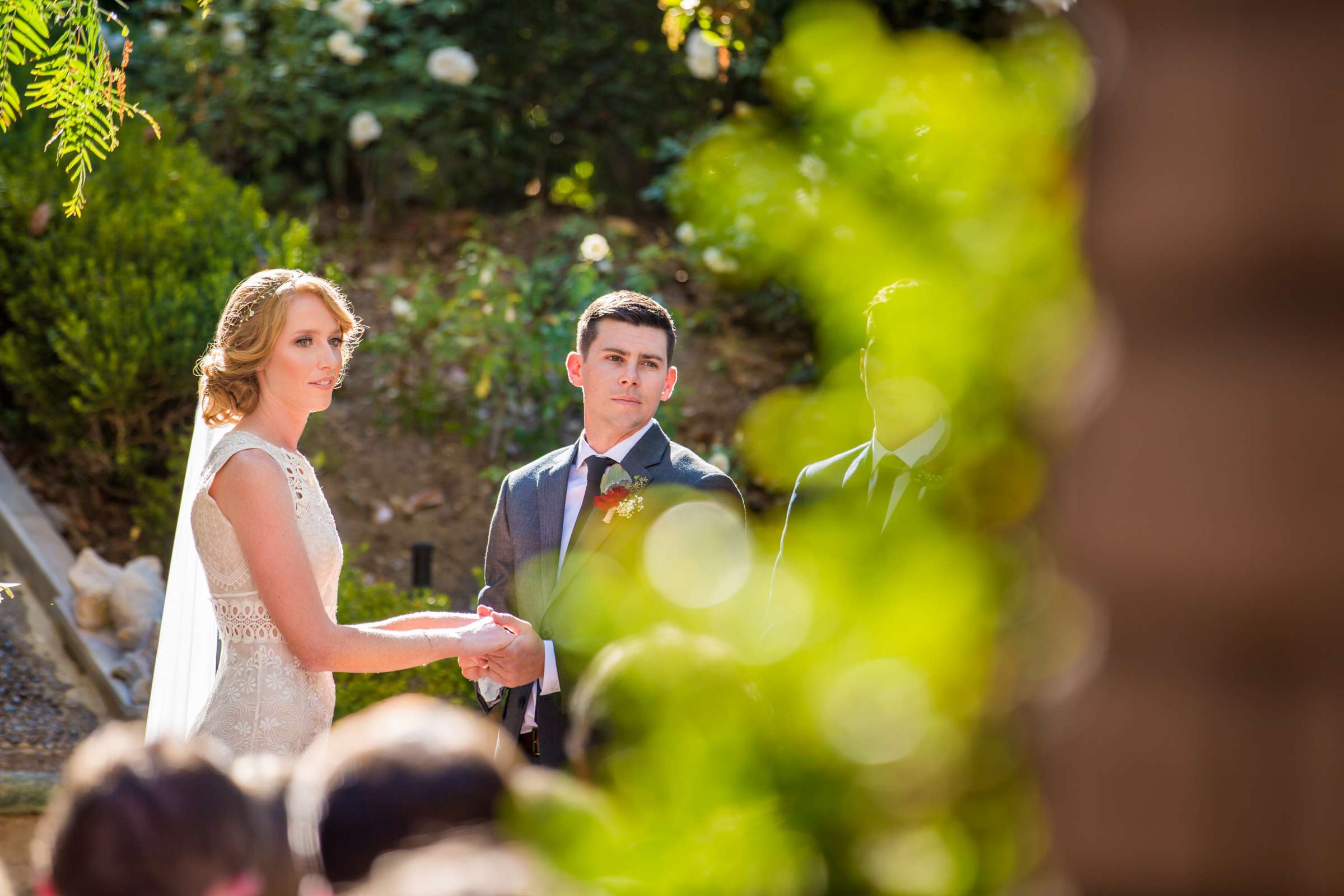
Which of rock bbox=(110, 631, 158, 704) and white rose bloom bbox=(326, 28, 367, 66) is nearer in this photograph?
rock bbox=(110, 631, 158, 704)

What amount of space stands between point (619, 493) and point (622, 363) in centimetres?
41

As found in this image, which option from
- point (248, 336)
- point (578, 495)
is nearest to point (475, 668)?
point (578, 495)

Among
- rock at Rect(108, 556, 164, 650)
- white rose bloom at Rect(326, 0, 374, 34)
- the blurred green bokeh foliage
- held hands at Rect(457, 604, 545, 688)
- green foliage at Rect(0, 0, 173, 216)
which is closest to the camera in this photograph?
the blurred green bokeh foliage

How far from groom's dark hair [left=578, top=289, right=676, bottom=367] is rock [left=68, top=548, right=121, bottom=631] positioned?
139 inches

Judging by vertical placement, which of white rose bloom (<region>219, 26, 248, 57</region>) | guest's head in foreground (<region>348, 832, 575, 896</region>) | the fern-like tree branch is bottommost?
guest's head in foreground (<region>348, 832, 575, 896</region>)

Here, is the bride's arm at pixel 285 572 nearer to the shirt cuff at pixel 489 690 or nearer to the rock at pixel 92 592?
the shirt cuff at pixel 489 690

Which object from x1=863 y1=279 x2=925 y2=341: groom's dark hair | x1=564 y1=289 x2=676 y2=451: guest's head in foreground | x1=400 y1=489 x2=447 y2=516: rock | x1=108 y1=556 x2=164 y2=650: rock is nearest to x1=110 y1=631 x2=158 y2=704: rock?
x1=108 y1=556 x2=164 y2=650: rock

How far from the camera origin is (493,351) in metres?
7.48

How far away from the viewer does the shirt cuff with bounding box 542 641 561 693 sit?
3.54 m

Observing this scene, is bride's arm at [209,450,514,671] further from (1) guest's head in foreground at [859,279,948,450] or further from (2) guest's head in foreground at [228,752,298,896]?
(1) guest's head in foreground at [859,279,948,450]

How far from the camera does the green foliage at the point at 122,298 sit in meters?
6.69

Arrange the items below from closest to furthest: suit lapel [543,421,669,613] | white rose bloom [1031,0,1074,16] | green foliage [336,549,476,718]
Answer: white rose bloom [1031,0,1074,16] < suit lapel [543,421,669,613] < green foliage [336,549,476,718]

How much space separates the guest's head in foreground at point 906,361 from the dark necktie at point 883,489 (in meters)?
0.03

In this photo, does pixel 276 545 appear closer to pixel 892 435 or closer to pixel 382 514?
pixel 892 435
